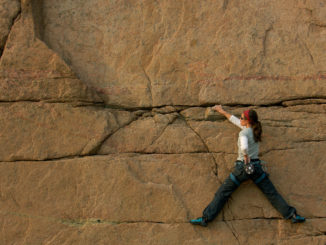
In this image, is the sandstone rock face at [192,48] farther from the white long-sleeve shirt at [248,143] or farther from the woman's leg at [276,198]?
the woman's leg at [276,198]

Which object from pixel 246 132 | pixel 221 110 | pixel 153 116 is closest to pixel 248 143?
pixel 246 132

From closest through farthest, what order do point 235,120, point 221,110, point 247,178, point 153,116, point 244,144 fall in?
1. point 244,144
2. point 247,178
3. point 235,120
4. point 221,110
5. point 153,116

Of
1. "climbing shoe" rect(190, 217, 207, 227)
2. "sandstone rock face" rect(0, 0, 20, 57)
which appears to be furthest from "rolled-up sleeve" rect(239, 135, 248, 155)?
"sandstone rock face" rect(0, 0, 20, 57)

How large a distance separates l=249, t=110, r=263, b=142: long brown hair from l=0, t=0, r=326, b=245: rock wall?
31 centimetres

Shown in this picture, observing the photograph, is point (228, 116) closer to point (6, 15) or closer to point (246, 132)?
point (246, 132)

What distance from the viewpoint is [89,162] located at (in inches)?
151

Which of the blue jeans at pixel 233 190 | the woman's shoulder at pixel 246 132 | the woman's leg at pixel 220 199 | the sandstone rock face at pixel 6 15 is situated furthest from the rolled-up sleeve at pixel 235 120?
the sandstone rock face at pixel 6 15

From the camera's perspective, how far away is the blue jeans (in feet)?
12.0

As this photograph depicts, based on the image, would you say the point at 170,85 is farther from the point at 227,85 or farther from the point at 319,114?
the point at 319,114

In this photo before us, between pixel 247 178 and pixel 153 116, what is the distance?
4.46 feet

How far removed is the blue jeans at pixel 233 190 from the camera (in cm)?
365

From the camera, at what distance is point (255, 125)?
3.65 m

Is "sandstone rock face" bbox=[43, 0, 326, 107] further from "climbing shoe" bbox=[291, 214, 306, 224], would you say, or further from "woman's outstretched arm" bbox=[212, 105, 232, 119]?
"climbing shoe" bbox=[291, 214, 306, 224]

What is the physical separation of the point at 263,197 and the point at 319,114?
4.16ft
